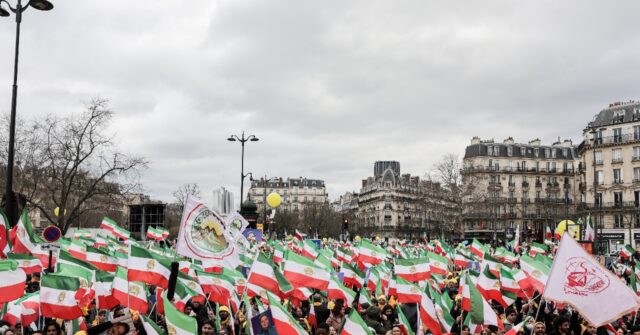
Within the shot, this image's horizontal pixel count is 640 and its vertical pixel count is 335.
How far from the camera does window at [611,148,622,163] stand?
221ft

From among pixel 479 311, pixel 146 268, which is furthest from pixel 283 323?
pixel 479 311

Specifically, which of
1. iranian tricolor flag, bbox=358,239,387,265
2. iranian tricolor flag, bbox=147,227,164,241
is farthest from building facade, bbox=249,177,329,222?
iranian tricolor flag, bbox=358,239,387,265

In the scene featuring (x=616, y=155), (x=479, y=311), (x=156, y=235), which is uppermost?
(x=616, y=155)

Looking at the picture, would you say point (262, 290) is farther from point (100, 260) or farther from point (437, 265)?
point (437, 265)

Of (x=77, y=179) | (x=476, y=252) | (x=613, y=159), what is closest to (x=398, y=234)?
(x=613, y=159)

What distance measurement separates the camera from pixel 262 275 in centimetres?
1070

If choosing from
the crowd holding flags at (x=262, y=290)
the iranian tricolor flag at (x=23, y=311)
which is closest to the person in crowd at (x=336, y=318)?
the crowd holding flags at (x=262, y=290)

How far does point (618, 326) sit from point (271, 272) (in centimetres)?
608

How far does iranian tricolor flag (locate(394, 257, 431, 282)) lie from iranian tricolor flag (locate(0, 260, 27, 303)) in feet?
25.4

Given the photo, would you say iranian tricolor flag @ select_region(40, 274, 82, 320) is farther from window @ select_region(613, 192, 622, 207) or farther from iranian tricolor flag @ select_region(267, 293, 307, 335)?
window @ select_region(613, 192, 622, 207)

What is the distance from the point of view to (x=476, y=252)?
20109mm

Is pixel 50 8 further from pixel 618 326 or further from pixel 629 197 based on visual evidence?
pixel 629 197

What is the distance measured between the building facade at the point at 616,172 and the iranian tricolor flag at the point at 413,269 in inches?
2198

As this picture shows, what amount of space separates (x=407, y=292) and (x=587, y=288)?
160 inches
